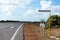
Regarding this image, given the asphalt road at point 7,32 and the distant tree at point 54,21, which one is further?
the distant tree at point 54,21

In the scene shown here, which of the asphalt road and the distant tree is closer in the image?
the asphalt road

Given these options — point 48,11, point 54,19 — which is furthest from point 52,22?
point 48,11

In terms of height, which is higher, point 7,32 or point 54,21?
point 7,32

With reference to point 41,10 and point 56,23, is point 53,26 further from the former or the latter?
point 41,10

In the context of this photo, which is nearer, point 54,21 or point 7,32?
point 7,32

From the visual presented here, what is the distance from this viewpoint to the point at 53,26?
52656 mm

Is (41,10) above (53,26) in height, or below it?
above

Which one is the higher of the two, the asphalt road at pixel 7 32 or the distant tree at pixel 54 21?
the asphalt road at pixel 7 32

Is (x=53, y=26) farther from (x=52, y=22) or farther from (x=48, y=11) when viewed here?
(x=48, y=11)

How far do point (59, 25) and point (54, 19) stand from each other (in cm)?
358

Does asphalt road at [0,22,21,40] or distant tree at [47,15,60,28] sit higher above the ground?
asphalt road at [0,22,21,40]

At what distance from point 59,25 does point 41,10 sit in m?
34.5

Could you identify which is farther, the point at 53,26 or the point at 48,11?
the point at 53,26

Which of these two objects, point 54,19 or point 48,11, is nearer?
point 48,11
